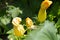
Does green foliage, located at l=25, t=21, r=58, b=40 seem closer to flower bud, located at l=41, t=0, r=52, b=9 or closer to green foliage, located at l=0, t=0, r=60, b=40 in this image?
flower bud, located at l=41, t=0, r=52, b=9

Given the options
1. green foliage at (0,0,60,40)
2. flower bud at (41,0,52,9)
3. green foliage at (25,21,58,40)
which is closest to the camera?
green foliage at (25,21,58,40)

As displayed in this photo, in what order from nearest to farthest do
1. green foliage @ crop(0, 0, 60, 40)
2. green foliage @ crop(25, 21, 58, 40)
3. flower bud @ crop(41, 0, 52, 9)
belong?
green foliage @ crop(25, 21, 58, 40)
flower bud @ crop(41, 0, 52, 9)
green foliage @ crop(0, 0, 60, 40)

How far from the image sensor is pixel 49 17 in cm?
251

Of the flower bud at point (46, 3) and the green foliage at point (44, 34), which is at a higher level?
the flower bud at point (46, 3)

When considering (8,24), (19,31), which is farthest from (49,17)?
(19,31)

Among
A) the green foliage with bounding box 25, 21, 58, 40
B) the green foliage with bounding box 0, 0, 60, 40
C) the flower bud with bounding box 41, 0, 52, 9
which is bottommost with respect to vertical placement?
the green foliage with bounding box 0, 0, 60, 40

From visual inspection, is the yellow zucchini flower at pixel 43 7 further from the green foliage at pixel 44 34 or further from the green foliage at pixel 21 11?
the green foliage at pixel 21 11

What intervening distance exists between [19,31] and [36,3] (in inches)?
44.9

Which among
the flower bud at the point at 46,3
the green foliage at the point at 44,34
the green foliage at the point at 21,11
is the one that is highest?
the flower bud at the point at 46,3

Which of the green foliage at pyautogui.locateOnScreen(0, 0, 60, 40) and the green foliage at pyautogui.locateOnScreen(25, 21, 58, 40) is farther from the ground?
the green foliage at pyautogui.locateOnScreen(25, 21, 58, 40)

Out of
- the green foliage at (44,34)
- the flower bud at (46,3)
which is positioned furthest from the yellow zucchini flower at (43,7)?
the green foliage at (44,34)

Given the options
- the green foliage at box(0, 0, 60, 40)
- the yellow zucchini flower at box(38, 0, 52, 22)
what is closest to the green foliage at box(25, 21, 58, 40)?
the yellow zucchini flower at box(38, 0, 52, 22)

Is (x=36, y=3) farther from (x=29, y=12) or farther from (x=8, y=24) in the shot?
(x=8, y=24)

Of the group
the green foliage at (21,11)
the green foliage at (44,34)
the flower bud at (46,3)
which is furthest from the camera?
the green foliage at (21,11)
